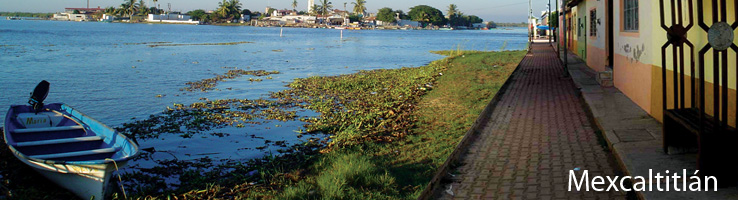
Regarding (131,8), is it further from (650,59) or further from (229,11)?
(650,59)

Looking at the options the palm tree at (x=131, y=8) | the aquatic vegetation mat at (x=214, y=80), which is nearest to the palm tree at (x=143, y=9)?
the palm tree at (x=131, y=8)

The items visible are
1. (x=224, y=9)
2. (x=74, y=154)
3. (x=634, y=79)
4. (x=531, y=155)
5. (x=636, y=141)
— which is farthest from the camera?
(x=224, y=9)

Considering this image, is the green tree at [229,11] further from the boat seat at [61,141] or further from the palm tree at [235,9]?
the boat seat at [61,141]

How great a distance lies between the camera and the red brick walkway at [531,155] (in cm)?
623

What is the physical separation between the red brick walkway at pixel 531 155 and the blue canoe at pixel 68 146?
4.49 metres

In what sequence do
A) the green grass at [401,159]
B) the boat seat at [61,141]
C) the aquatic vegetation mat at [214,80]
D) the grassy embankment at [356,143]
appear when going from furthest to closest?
the aquatic vegetation mat at [214,80] → the boat seat at [61,141] → the grassy embankment at [356,143] → the green grass at [401,159]

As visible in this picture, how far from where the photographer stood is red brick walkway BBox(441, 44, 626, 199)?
6234 millimetres

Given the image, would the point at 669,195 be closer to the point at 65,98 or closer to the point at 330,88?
the point at 330,88

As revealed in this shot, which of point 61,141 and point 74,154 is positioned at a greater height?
point 61,141

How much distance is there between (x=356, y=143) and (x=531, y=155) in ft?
10.8

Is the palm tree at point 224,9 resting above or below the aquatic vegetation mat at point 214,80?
above

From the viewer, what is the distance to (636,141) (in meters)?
7.60

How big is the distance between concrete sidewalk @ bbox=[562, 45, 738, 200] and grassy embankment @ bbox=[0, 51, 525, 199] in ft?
7.58

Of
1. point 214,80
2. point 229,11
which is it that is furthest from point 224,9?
point 214,80
